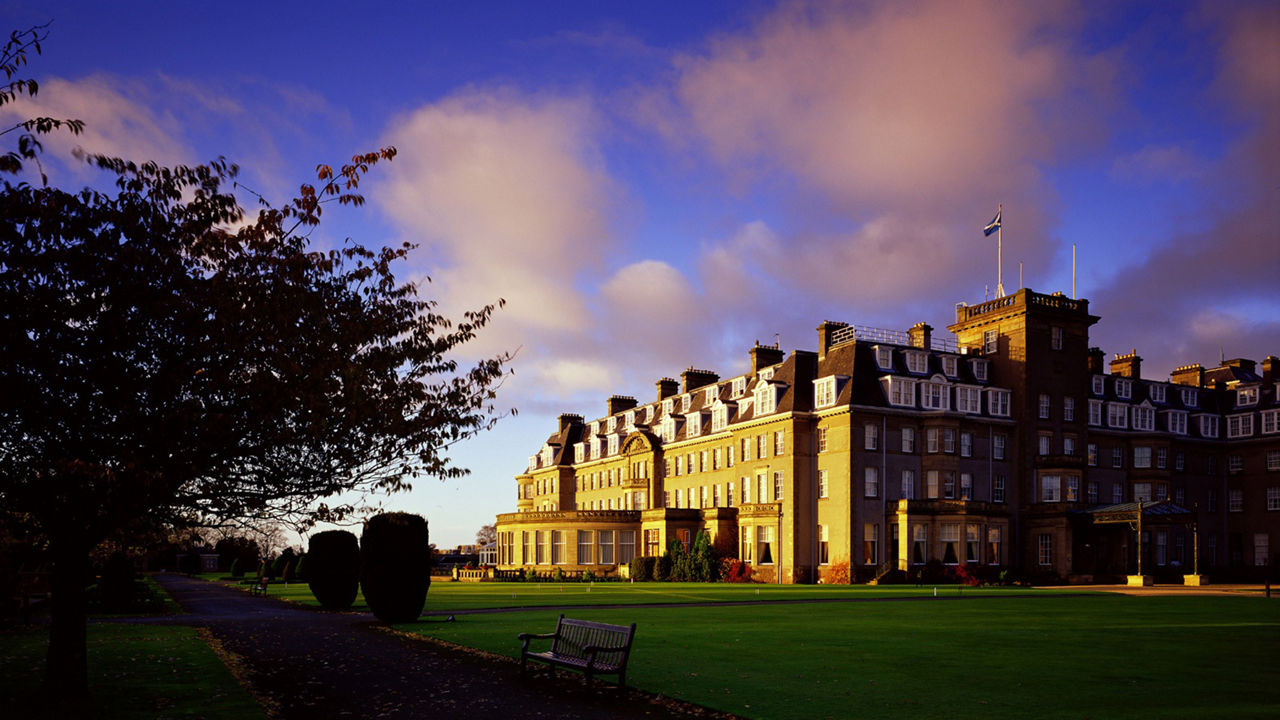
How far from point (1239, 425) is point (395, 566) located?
2869 inches

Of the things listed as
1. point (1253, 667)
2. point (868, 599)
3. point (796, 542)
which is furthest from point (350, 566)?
point (796, 542)

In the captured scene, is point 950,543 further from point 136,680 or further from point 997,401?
point 136,680

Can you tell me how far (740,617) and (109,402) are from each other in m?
21.4

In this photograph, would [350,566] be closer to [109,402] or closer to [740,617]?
[740,617]

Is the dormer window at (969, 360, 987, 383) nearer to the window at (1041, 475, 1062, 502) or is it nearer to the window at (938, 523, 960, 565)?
the window at (1041, 475, 1062, 502)

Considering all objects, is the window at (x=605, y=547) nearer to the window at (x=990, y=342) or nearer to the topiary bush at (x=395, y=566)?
the window at (x=990, y=342)

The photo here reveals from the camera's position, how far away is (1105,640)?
2295 cm

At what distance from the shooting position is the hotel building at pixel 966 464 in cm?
6450

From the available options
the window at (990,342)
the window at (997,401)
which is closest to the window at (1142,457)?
the window at (997,401)

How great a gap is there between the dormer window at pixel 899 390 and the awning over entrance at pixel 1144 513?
13410 millimetres

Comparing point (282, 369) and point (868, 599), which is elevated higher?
point (282, 369)

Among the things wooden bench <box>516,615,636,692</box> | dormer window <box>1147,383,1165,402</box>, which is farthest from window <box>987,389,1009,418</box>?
wooden bench <box>516,615,636,692</box>

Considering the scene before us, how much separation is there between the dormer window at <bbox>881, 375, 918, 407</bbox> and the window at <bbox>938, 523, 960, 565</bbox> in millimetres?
8066

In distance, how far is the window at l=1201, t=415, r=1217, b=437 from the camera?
78.9 meters
